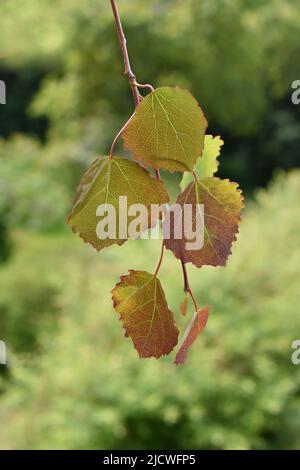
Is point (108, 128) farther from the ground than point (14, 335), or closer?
farther from the ground

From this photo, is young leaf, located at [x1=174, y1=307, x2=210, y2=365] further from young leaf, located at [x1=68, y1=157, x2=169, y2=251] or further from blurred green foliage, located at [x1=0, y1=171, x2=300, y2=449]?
blurred green foliage, located at [x1=0, y1=171, x2=300, y2=449]

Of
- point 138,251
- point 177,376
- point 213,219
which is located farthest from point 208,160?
point 138,251

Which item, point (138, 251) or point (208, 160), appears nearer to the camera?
point (208, 160)

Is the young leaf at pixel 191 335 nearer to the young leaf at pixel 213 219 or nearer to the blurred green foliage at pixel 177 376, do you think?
the young leaf at pixel 213 219

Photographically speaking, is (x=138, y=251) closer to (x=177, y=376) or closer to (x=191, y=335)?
(x=177, y=376)

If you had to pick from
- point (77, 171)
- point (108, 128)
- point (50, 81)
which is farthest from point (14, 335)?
point (50, 81)

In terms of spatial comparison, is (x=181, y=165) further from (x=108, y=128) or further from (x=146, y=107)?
(x=108, y=128)
